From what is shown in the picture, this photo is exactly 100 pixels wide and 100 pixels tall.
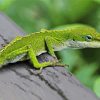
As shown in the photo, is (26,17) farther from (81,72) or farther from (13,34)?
(13,34)

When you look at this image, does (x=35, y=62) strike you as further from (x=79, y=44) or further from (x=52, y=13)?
(x=52, y=13)

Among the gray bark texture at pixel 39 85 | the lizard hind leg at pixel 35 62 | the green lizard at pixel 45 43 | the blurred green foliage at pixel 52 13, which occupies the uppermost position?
the blurred green foliage at pixel 52 13

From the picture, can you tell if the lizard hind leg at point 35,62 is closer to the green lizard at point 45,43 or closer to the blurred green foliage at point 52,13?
the green lizard at point 45,43

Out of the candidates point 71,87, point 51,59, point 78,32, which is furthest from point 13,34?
point 71,87

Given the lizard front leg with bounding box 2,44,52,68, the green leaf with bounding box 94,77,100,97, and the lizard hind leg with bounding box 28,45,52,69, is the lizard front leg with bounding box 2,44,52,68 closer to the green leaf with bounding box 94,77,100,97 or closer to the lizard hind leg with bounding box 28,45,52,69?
the lizard hind leg with bounding box 28,45,52,69

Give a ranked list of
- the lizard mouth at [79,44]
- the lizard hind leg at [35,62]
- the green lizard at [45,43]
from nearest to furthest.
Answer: the lizard hind leg at [35,62] → the green lizard at [45,43] → the lizard mouth at [79,44]

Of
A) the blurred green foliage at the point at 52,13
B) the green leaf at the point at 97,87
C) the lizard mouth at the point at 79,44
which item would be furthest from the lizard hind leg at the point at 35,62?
the blurred green foliage at the point at 52,13
